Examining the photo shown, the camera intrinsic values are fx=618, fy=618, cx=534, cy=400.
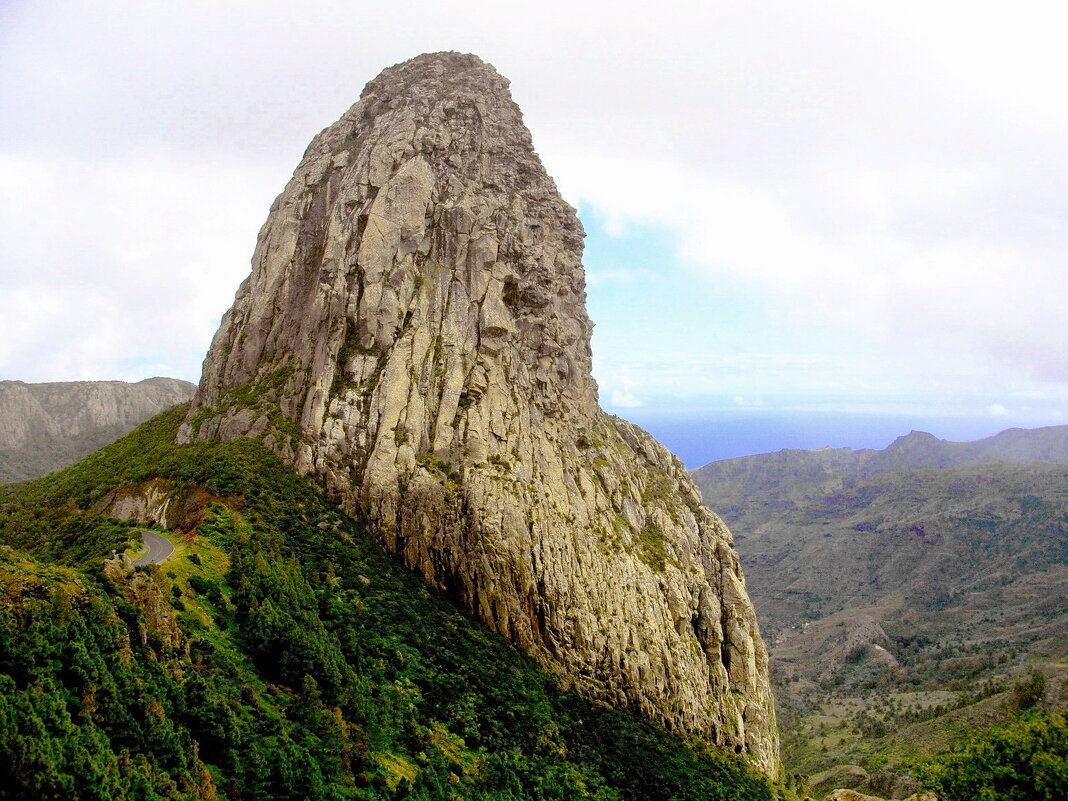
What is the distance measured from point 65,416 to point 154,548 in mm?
164550

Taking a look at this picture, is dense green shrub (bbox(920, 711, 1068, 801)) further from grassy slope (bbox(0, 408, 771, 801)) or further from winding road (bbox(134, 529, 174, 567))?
winding road (bbox(134, 529, 174, 567))

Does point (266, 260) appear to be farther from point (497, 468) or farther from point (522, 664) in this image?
point (522, 664)

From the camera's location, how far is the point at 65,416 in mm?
172500

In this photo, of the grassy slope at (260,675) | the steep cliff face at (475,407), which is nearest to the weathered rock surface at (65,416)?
the steep cliff face at (475,407)

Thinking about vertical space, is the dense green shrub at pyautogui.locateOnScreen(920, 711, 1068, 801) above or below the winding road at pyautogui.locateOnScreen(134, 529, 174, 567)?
below

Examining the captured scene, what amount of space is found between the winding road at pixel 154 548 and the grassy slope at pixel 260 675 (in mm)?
1316

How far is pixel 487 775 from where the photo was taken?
41.8 metres

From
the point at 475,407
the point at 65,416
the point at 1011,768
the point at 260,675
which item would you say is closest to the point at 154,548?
the point at 260,675

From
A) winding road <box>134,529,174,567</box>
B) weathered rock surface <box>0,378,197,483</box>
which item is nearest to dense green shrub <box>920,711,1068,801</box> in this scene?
winding road <box>134,529,174,567</box>

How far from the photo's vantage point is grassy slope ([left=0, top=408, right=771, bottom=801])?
889 inches

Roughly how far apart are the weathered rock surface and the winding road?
4867 inches

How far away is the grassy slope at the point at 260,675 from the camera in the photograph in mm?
22578

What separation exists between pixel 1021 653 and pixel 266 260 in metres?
190

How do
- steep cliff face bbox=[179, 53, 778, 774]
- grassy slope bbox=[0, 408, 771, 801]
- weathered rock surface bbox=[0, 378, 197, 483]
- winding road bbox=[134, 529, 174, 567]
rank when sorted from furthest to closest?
weathered rock surface bbox=[0, 378, 197, 483] < steep cliff face bbox=[179, 53, 778, 774] < winding road bbox=[134, 529, 174, 567] < grassy slope bbox=[0, 408, 771, 801]
